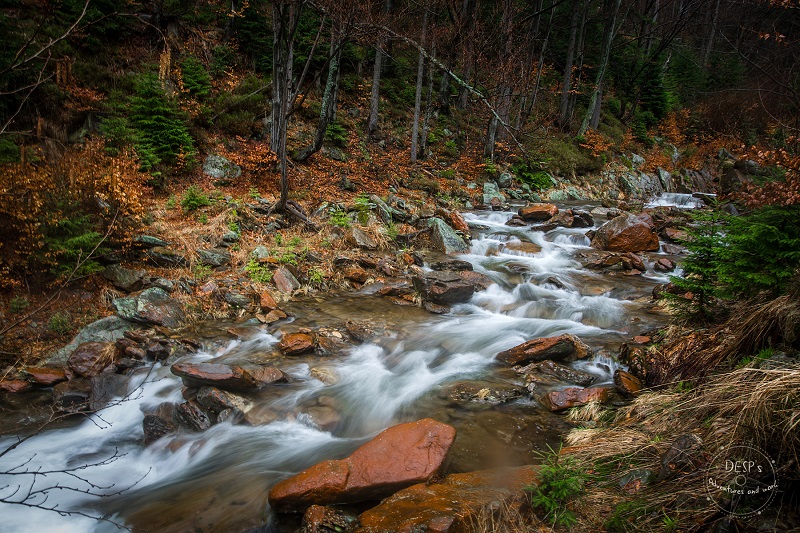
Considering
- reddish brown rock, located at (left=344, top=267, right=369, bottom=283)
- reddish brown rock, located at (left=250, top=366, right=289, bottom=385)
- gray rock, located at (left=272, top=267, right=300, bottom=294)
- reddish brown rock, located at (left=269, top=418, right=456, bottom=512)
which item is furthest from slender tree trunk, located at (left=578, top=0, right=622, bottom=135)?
reddish brown rock, located at (left=269, top=418, right=456, bottom=512)

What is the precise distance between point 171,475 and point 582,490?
4.10 m

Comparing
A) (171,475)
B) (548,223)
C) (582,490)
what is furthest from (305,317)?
(548,223)

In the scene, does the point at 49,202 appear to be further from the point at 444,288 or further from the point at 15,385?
the point at 444,288

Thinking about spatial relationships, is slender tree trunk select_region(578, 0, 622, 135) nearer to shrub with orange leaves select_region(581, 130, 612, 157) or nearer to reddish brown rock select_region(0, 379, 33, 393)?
shrub with orange leaves select_region(581, 130, 612, 157)

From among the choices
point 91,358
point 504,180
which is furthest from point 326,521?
point 504,180

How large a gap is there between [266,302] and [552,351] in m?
5.12

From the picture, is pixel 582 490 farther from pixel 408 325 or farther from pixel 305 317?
pixel 305 317

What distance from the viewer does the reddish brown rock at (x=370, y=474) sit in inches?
134

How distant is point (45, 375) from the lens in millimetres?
5426

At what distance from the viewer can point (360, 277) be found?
9.24 metres

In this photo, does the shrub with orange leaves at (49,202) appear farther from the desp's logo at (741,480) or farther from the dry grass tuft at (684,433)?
the desp's logo at (741,480)

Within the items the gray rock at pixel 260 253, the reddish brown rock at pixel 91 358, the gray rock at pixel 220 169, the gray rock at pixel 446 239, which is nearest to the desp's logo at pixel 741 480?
the reddish brown rock at pixel 91 358

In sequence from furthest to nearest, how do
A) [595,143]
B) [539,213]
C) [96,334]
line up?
1. [595,143]
2. [539,213]
3. [96,334]

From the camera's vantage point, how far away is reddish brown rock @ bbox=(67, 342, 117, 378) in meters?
5.62
